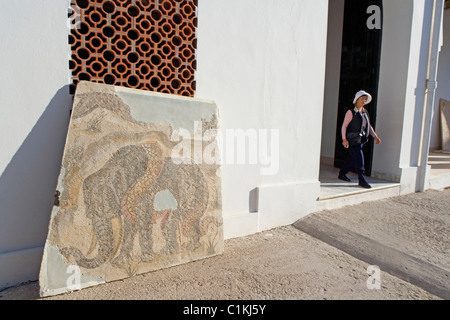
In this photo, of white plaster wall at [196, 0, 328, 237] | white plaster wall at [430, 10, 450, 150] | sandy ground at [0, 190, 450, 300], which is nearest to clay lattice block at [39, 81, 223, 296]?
sandy ground at [0, 190, 450, 300]

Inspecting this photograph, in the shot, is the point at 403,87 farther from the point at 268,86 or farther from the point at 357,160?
the point at 268,86

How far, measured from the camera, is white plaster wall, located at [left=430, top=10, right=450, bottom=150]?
32.4ft

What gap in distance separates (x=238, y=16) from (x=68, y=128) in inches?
80.6

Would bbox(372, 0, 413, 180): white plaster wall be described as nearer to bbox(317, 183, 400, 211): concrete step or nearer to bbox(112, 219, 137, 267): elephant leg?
bbox(317, 183, 400, 211): concrete step

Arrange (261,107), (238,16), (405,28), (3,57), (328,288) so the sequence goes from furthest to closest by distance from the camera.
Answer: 1. (405,28)
2. (261,107)
3. (238,16)
4. (328,288)
5. (3,57)

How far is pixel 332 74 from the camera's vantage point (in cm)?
665

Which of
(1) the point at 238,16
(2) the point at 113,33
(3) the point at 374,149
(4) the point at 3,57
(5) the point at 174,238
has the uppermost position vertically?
(1) the point at 238,16

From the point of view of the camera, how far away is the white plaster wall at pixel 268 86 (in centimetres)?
306

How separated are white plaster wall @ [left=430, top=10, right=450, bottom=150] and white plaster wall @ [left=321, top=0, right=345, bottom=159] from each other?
18.6 ft

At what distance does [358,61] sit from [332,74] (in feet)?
3.02

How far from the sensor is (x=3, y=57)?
2.21 metres
